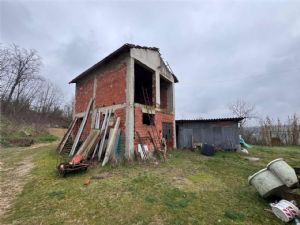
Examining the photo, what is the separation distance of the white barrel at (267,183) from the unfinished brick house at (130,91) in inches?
222

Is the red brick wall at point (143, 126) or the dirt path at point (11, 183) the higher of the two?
the red brick wall at point (143, 126)

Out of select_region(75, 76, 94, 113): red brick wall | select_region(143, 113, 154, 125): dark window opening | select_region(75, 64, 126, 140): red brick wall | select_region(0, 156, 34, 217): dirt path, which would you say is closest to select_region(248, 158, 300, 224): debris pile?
select_region(75, 64, 126, 140): red brick wall

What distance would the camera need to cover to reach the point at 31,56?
28625 millimetres

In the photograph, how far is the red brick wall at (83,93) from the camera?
12.2 metres

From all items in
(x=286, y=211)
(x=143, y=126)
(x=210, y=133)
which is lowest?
(x=286, y=211)

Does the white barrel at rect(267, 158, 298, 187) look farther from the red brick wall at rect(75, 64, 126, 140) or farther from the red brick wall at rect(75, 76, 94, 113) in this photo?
the red brick wall at rect(75, 76, 94, 113)

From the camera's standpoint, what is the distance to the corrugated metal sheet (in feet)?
45.0

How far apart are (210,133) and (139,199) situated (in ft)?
35.3

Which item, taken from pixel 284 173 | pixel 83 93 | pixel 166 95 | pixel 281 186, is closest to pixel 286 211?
pixel 281 186

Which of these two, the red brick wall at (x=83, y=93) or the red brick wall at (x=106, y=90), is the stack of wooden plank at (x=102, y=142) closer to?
the red brick wall at (x=106, y=90)

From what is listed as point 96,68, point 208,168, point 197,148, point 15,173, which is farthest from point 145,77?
point 15,173

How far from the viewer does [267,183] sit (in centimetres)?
438

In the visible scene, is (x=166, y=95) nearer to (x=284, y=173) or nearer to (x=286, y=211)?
(x=284, y=173)

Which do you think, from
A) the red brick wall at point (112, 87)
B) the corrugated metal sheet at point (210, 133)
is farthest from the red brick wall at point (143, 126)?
the corrugated metal sheet at point (210, 133)
